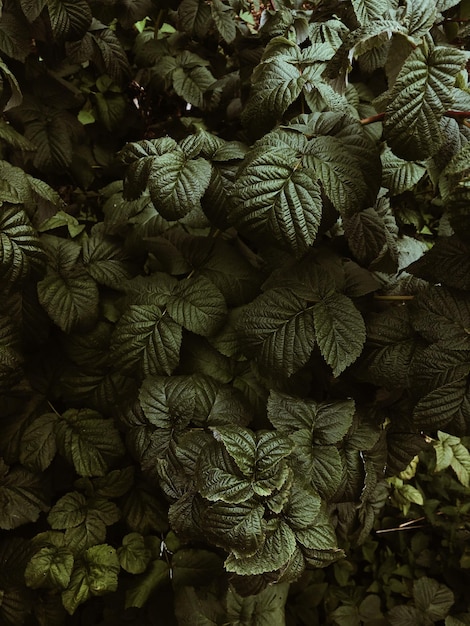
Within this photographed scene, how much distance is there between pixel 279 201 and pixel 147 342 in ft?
1.30

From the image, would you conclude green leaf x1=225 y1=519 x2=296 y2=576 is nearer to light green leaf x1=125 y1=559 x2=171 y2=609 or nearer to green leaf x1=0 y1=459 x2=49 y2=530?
light green leaf x1=125 y1=559 x2=171 y2=609

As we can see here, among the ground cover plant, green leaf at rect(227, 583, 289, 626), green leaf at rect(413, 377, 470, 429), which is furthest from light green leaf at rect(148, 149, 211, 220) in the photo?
green leaf at rect(227, 583, 289, 626)

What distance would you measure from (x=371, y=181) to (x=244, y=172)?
0.22 meters

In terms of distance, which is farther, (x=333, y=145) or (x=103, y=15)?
(x=103, y=15)

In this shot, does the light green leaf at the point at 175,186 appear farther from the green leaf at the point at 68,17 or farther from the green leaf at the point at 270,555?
the green leaf at the point at 270,555

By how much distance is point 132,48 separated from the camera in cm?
160

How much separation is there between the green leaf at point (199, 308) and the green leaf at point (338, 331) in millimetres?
203

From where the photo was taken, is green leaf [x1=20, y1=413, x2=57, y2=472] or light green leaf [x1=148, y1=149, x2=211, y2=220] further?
green leaf [x1=20, y1=413, x2=57, y2=472]

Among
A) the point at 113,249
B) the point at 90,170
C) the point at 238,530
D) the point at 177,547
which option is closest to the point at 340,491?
the point at 238,530

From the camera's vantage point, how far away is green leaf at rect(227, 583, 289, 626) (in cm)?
124

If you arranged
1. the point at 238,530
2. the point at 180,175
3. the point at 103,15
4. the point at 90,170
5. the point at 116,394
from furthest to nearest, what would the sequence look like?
the point at 90,170 → the point at 103,15 → the point at 116,394 → the point at 180,175 → the point at 238,530

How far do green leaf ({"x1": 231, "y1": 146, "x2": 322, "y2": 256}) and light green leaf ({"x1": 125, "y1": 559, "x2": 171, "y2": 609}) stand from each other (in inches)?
32.7

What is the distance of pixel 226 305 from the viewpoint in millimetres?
1146

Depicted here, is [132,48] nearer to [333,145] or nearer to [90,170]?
[90,170]
